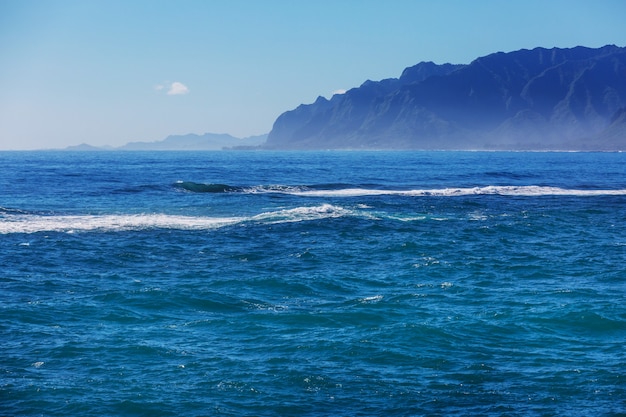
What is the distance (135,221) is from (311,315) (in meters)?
23.8

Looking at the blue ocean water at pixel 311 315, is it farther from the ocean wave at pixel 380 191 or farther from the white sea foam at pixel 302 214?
the ocean wave at pixel 380 191

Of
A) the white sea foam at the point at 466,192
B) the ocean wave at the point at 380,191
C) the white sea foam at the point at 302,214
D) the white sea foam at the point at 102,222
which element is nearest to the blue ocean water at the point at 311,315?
the white sea foam at the point at 102,222

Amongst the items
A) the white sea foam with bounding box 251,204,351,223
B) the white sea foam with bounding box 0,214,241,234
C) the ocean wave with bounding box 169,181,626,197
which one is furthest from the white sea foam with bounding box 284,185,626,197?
the white sea foam with bounding box 0,214,241,234

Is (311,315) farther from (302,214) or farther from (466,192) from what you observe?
(466,192)

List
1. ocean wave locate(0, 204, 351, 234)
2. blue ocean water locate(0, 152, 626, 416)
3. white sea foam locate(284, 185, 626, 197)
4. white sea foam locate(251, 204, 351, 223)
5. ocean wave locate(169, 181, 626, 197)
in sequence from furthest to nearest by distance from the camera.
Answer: ocean wave locate(169, 181, 626, 197) → white sea foam locate(284, 185, 626, 197) → white sea foam locate(251, 204, 351, 223) → ocean wave locate(0, 204, 351, 234) → blue ocean water locate(0, 152, 626, 416)

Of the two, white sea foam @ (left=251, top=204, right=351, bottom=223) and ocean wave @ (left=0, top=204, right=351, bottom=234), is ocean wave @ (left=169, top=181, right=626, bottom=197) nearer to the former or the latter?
white sea foam @ (left=251, top=204, right=351, bottom=223)

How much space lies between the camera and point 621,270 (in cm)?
2959

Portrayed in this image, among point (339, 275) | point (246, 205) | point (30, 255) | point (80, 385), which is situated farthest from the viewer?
point (246, 205)

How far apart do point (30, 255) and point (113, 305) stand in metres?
10.4

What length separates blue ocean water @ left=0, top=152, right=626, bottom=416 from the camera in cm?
1599

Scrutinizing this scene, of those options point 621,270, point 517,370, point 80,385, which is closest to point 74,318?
point 80,385

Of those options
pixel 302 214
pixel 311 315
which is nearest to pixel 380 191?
pixel 302 214

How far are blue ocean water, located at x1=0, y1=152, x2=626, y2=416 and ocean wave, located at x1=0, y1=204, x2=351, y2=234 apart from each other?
0.84 ft

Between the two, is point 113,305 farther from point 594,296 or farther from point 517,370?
point 594,296
